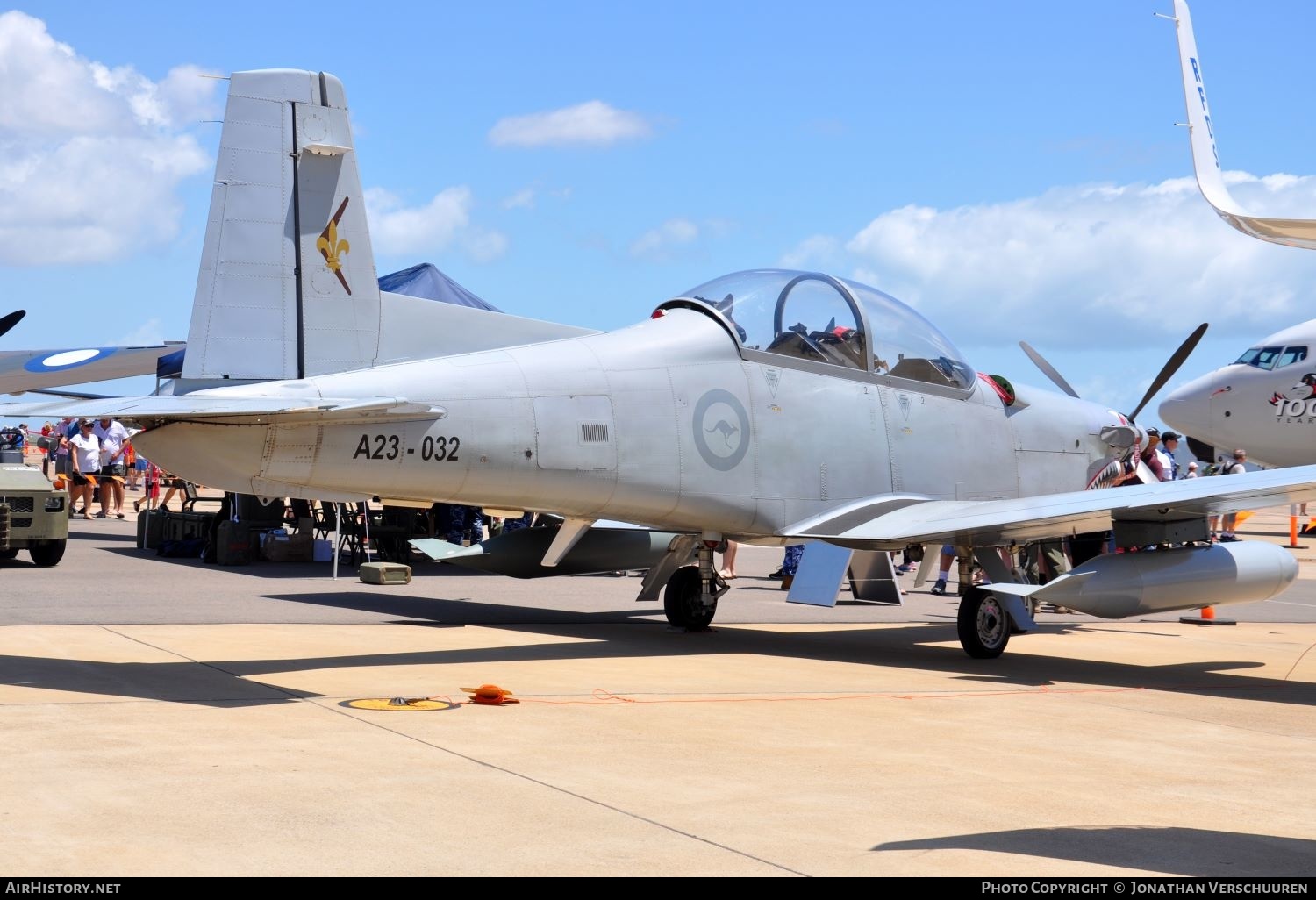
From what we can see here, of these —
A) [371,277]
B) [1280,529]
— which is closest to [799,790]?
[371,277]

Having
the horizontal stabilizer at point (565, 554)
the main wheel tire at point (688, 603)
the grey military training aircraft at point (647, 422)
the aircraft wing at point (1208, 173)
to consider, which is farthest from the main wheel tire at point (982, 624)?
the aircraft wing at point (1208, 173)

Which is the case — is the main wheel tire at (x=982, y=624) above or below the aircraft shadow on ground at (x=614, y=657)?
above

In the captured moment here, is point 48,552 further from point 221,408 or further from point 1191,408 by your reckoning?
point 1191,408

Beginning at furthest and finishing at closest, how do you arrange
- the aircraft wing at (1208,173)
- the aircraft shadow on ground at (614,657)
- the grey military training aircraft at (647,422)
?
the grey military training aircraft at (647,422)
the aircraft shadow on ground at (614,657)
the aircraft wing at (1208,173)

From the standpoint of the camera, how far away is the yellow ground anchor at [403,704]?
26.0 ft

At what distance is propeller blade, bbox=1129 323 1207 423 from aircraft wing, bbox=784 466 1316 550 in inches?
125

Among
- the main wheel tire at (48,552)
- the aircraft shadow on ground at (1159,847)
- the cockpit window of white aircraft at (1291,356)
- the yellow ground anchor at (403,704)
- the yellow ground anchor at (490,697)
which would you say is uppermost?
the cockpit window of white aircraft at (1291,356)

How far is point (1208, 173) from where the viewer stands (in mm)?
8047

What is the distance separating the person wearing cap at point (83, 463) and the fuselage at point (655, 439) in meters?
21.6

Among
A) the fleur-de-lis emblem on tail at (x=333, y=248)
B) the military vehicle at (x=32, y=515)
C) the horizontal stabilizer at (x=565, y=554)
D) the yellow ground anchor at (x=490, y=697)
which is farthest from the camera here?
the military vehicle at (x=32, y=515)

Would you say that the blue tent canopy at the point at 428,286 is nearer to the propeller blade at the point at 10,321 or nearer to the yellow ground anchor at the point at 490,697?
the propeller blade at the point at 10,321

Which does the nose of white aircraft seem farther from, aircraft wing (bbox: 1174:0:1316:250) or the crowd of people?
aircraft wing (bbox: 1174:0:1316:250)

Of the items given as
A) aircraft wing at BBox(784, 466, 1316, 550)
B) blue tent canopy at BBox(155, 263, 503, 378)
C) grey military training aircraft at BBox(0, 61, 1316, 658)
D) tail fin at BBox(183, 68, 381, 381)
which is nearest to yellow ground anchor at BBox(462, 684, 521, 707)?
grey military training aircraft at BBox(0, 61, 1316, 658)
